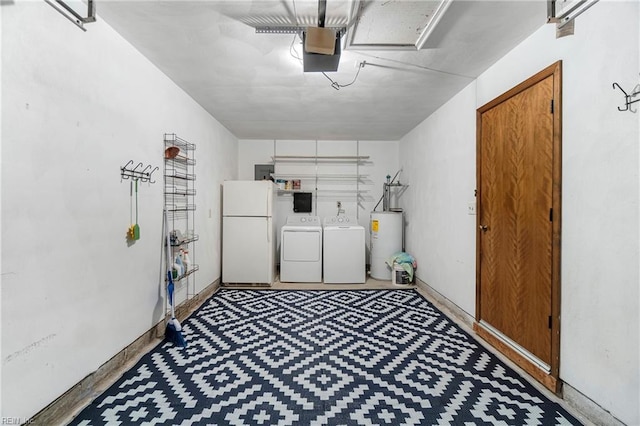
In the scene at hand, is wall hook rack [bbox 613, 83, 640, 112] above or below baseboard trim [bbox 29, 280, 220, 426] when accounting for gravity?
above

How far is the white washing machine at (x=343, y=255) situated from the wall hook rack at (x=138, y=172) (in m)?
2.47

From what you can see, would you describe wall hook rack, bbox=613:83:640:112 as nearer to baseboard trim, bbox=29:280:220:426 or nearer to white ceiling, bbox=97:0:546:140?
white ceiling, bbox=97:0:546:140

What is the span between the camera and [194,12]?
5.54ft

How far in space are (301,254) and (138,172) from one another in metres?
2.52

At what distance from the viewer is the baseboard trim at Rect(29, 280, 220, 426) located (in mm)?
1446

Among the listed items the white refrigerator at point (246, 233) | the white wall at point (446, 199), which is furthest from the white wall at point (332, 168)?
the white refrigerator at point (246, 233)

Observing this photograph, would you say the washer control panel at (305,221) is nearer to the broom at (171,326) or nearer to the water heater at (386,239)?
the water heater at (386,239)

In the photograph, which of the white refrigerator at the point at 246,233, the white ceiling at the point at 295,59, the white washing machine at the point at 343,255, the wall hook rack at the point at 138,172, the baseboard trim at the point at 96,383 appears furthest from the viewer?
the white washing machine at the point at 343,255

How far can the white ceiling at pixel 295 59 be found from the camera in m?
1.68

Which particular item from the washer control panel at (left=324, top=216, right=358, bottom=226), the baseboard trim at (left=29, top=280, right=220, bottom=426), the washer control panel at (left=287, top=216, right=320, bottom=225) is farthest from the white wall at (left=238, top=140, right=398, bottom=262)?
the baseboard trim at (left=29, top=280, right=220, bottom=426)

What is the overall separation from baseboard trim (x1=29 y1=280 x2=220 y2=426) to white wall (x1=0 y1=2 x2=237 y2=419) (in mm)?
50

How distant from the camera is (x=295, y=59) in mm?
2246

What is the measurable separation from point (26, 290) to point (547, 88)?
310 centimetres

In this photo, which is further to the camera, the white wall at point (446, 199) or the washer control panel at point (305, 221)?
the washer control panel at point (305, 221)
